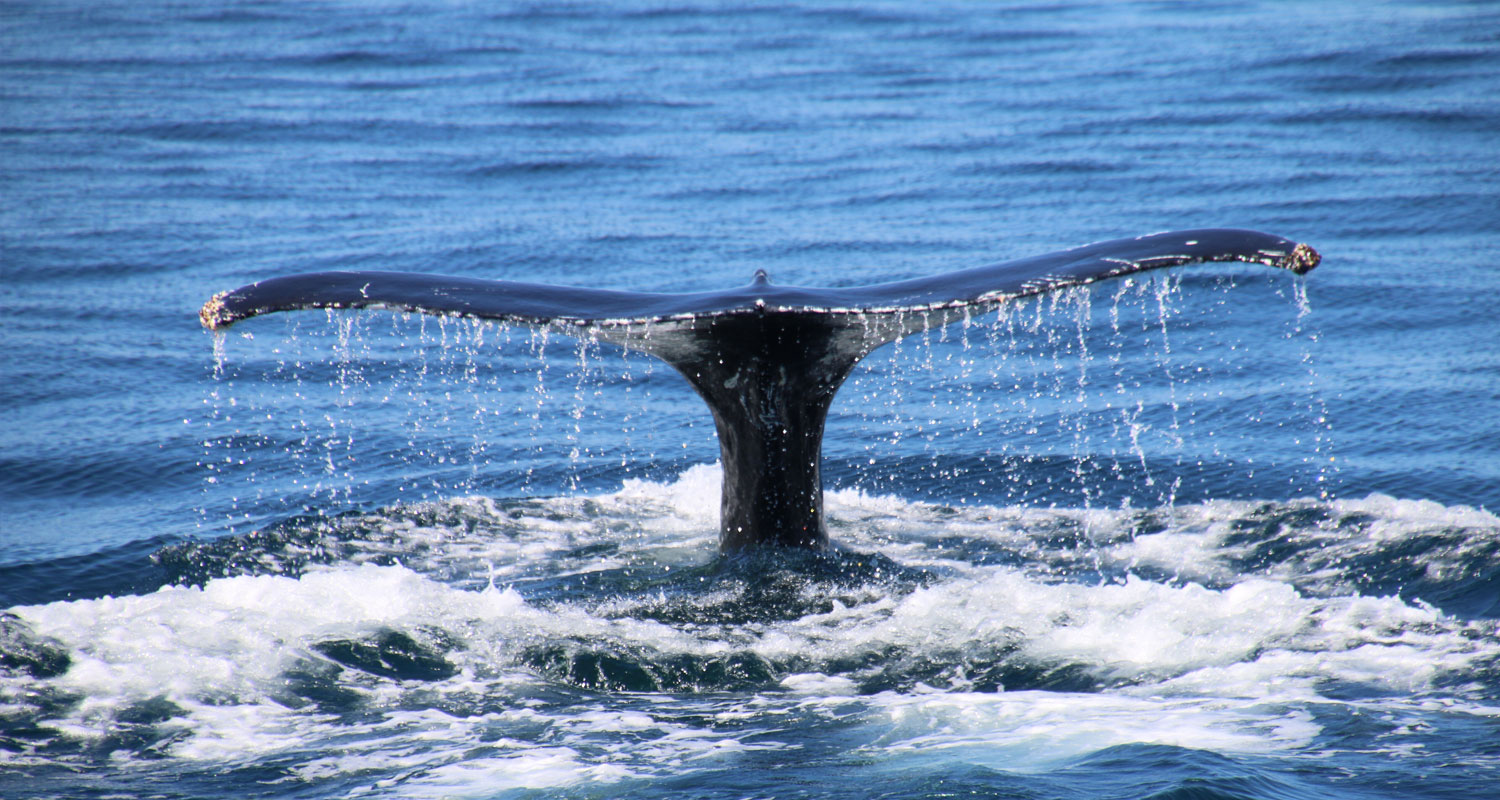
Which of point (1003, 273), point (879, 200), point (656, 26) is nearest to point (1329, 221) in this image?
point (879, 200)

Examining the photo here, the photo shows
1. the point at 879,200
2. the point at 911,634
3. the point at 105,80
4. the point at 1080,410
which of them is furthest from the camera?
the point at 105,80

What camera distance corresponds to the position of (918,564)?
23.6ft

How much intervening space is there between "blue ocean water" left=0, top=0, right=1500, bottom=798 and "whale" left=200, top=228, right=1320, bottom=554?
0.84 m

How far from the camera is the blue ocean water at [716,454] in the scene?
17.0 feet

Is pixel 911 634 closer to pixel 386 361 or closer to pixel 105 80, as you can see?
pixel 386 361

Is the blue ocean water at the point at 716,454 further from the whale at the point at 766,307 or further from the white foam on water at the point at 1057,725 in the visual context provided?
the whale at the point at 766,307

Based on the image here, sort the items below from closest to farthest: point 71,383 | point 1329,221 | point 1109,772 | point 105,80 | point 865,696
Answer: point 1109,772 < point 865,696 < point 71,383 < point 1329,221 < point 105,80

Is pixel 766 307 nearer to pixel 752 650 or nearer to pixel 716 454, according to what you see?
pixel 752 650

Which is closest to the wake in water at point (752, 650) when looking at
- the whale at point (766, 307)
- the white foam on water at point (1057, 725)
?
the white foam on water at point (1057, 725)

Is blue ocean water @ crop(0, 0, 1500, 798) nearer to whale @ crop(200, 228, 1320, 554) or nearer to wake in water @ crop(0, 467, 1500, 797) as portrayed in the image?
wake in water @ crop(0, 467, 1500, 797)

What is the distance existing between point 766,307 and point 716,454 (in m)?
4.10

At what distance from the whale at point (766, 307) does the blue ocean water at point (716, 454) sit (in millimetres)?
841

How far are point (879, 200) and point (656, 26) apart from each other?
15.3 metres

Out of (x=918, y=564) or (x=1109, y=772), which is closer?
(x=1109, y=772)
